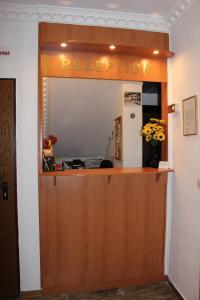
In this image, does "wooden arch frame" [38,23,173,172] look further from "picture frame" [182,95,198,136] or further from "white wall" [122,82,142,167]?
"white wall" [122,82,142,167]

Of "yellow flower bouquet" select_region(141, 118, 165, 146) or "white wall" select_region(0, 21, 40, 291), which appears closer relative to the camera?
"white wall" select_region(0, 21, 40, 291)

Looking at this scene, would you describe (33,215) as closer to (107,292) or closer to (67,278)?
(67,278)

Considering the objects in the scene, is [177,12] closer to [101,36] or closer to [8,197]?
[101,36]

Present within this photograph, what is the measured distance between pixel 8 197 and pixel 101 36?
1.73 meters

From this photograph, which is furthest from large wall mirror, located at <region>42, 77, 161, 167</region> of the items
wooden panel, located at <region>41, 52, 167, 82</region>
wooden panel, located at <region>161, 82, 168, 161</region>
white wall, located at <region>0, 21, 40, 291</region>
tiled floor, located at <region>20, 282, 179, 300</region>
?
tiled floor, located at <region>20, 282, 179, 300</region>

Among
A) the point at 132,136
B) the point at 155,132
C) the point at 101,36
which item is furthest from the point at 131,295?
the point at 101,36

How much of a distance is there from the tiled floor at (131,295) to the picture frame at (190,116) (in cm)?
153

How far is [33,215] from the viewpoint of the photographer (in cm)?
208

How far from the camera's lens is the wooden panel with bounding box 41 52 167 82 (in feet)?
7.11

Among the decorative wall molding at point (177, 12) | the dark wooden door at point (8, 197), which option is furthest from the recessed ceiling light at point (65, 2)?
the decorative wall molding at point (177, 12)

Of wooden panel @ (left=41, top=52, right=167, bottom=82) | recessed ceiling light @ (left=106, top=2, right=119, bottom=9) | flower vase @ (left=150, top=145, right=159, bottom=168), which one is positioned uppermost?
recessed ceiling light @ (left=106, top=2, right=119, bottom=9)

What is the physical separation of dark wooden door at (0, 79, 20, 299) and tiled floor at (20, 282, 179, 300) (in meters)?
0.29

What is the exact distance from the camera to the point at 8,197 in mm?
2027

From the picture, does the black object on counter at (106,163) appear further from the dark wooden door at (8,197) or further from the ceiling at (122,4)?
the ceiling at (122,4)
